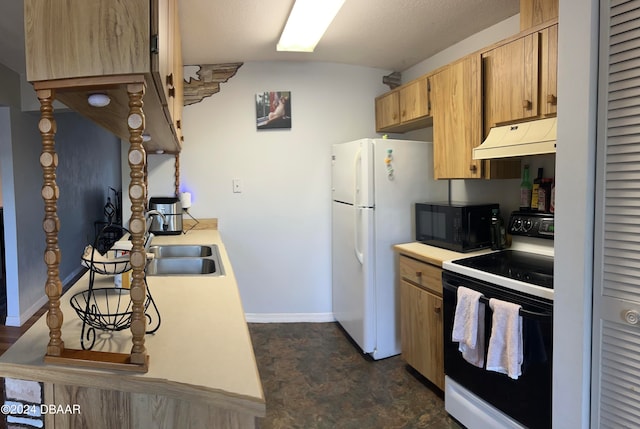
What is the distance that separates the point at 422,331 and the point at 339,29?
207cm

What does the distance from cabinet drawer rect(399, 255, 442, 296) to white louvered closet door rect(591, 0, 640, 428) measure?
101 cm

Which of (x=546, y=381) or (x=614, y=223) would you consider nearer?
(x=614, y=223)

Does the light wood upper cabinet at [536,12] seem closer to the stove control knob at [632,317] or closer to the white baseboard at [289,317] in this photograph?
the stove control knob at [632,317]

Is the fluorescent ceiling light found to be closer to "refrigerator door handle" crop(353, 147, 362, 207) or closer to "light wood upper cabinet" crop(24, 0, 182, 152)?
"refrigerator door handle" crop(353, 147, 362, 207)

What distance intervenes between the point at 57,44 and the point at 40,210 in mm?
3707

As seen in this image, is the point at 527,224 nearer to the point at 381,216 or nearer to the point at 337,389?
the point at 381,216

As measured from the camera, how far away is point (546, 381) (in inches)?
59.5

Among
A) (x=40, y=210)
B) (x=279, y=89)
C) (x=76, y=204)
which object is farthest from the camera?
(x=76, y=204)

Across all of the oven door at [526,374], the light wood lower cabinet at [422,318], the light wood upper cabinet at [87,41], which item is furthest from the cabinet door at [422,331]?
the light wood upper cabinet at [87,41]

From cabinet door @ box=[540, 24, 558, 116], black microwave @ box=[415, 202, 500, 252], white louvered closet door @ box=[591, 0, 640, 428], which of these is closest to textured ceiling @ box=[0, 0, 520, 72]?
cabinet door @ box=[540, 24, 558, 116]

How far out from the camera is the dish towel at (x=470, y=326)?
5.89ft

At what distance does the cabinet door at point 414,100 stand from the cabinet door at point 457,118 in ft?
0.35

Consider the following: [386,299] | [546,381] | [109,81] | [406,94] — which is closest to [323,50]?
[406,94]

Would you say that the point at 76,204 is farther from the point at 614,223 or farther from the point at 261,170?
the point at 614,223
